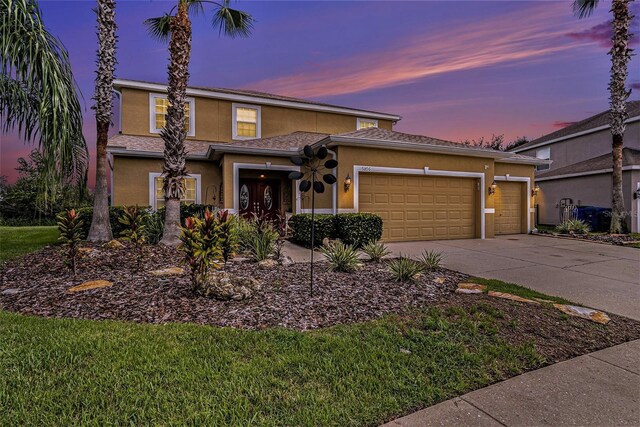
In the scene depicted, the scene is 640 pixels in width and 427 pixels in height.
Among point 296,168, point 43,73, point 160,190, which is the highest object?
point 296,168

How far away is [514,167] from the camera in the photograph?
13.6m

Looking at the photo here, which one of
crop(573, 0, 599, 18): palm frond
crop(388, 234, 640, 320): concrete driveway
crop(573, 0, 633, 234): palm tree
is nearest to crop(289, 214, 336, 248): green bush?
crop(388, 234, 640, 320): concrete driveway

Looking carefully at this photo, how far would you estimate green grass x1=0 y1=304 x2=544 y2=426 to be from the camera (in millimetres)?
2057

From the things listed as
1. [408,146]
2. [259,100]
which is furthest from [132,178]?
[408,146]

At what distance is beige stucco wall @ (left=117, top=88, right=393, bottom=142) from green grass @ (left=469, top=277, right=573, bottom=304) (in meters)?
11.5

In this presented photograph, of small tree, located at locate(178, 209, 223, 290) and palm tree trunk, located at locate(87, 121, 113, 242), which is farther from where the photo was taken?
palm tree trunk, located at locate(87, 121, 113, 242)

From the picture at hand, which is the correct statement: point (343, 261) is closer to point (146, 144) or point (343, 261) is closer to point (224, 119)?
point (146, 144)

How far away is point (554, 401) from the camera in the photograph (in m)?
2.33

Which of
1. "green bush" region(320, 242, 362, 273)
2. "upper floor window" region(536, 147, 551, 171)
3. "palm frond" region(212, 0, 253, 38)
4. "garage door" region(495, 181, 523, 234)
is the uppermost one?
"palm frond" region(212, 0, 253, 38)

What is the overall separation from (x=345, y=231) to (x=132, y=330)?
6.17 m

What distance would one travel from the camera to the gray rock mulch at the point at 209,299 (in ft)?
12.0

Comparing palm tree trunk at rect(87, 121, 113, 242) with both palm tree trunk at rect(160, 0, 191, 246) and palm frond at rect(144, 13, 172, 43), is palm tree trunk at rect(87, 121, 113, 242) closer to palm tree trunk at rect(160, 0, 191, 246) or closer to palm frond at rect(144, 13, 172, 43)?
palm tree trunk at rect(160, 0, 191, 246)

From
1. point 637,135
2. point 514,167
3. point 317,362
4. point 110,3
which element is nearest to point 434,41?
point 514,167

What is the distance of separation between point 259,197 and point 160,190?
373 cm
